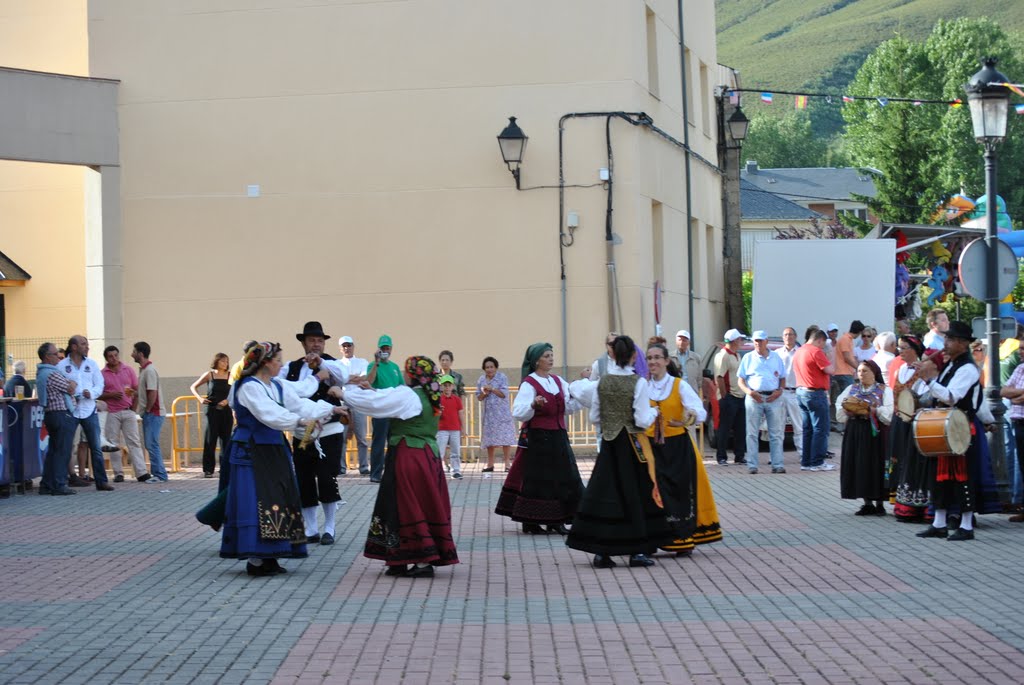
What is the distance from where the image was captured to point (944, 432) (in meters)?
12.4

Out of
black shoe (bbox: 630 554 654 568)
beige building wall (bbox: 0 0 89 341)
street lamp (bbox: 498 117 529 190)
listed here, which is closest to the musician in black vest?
black shoe (bbox: 630 554 654 568)

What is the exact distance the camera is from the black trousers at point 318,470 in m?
12.5

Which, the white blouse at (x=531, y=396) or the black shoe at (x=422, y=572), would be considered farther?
the white blouse at (x=531, y=396)

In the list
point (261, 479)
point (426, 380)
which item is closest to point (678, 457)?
point (426, 380)

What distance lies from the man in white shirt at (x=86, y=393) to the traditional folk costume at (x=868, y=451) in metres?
9.22

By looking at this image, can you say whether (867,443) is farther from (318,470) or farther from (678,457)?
(318,470)

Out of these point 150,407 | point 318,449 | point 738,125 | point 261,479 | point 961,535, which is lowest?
point 961,535

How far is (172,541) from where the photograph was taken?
13227mm

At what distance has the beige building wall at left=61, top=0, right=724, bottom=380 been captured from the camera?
22156mm

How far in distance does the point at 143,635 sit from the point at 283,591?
178cm

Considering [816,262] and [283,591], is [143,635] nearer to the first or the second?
[283,591]

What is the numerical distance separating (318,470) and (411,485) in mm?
2079

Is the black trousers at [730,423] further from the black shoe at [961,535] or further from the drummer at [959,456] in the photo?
the black shoe at [961,535]

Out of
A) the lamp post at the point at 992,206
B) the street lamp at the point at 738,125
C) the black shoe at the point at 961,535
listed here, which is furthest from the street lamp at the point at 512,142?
the black shoe at the point at 961,535
